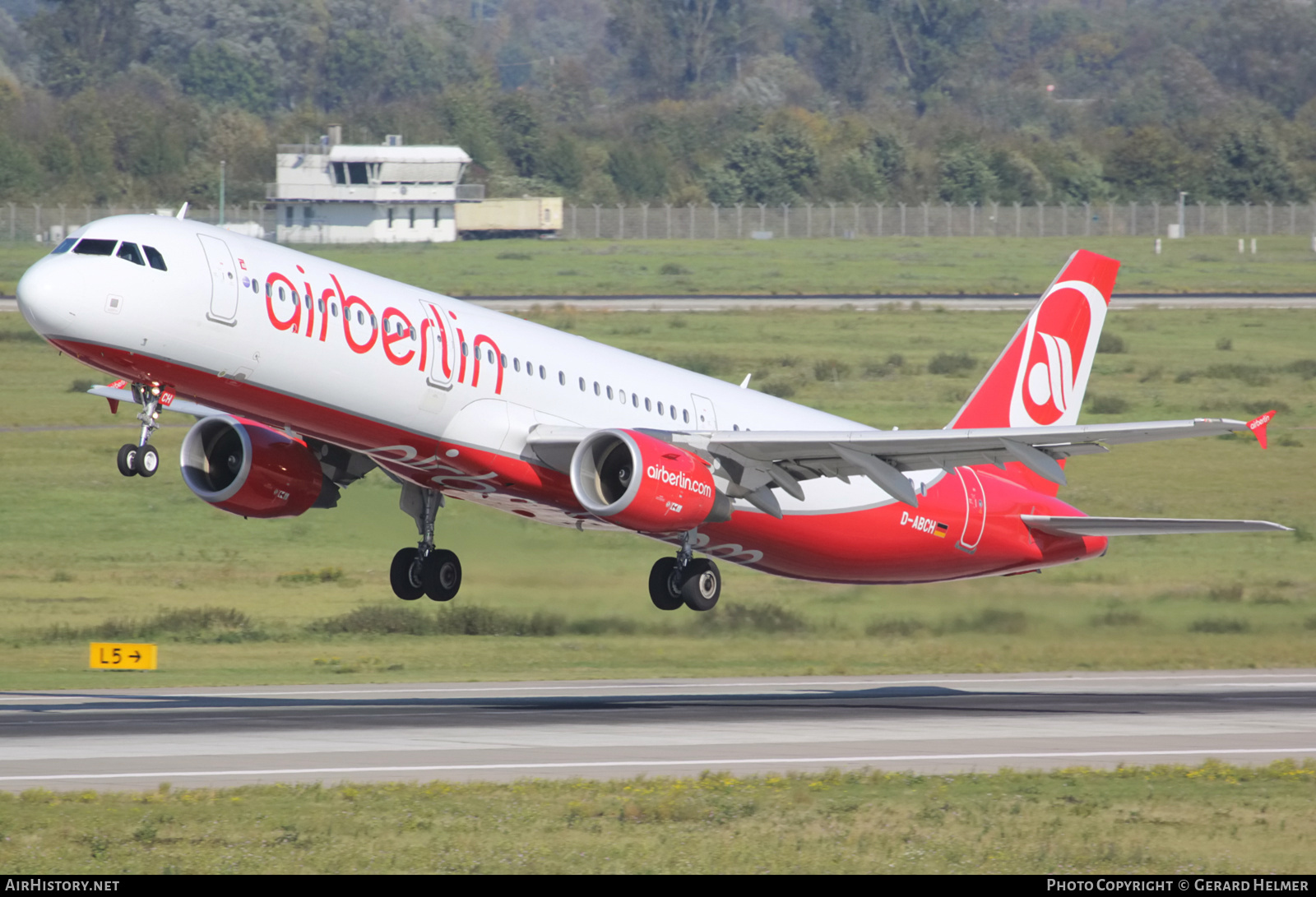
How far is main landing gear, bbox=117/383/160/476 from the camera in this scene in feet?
102

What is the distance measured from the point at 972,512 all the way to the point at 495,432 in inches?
539

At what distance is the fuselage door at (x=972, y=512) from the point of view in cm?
4397

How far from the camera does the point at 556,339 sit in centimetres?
3712

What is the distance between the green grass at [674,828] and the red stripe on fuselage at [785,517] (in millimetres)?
8389

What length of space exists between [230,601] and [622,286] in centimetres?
7254

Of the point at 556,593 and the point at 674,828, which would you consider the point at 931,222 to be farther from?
the point at 674,828

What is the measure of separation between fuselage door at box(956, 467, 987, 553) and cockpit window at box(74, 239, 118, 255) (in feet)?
68.0

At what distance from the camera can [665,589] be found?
38.1 m

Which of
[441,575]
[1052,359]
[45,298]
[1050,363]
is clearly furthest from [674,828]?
[1052,359]

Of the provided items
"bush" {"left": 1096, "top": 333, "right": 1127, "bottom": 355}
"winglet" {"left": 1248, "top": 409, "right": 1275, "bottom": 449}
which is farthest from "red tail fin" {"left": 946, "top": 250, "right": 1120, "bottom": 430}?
"bush" {"left": 1096, "top": 333, "right": 1127, "bottom": 355}

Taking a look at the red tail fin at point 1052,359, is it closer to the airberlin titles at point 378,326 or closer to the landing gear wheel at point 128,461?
the airberlin titles at point 378,326

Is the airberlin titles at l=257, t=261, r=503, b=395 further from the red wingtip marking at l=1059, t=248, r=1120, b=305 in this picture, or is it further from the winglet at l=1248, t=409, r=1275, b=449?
the red wingtip marking at l=1059, t=248, r=1120, b=305

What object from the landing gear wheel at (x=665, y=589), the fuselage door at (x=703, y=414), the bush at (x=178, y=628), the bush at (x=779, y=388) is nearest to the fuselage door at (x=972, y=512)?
the fuselage door at (x=703, y=414)

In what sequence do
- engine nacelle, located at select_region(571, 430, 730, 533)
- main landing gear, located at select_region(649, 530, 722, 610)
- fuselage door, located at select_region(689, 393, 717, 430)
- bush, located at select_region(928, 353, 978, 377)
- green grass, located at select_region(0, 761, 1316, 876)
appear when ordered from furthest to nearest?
bush, located at select_region(928, 353, 978, 377) → fuselage door, located at select_region(689, 393, 717, 430) → main landing gear, located at select_region(649, 530, 722, 610) → engine nacelle, located at select_region(571, 430, 730, 533) → green grass, located at select_region(0, 761, 1316, 876)
